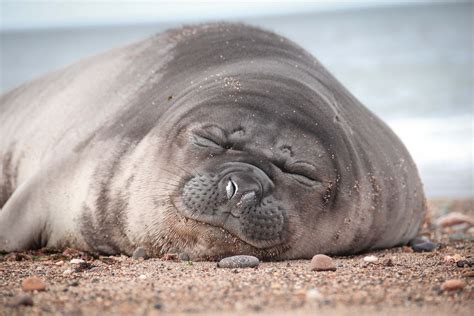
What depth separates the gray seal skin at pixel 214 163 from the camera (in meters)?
4.84

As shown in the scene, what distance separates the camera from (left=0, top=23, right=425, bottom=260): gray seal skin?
15.9ft

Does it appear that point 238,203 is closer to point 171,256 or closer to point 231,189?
point 231,189

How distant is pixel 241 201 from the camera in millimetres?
4609

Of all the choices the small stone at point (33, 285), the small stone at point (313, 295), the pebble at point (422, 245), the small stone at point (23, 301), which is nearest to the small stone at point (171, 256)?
→ the small stone at point (33, 285)

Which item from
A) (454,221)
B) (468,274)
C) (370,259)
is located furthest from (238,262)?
(454,221)

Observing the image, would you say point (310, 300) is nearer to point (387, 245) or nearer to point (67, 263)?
point (67, 263)

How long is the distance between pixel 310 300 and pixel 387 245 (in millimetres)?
2688

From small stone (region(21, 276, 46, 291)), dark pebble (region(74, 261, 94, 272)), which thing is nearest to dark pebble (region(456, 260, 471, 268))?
dark pebble (region(74, 261, 94, 272))

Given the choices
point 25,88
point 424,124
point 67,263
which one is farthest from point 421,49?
point 67,263

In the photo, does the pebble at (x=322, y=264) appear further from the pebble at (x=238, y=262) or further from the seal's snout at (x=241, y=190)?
the seal's snout at (x=241, y=190)

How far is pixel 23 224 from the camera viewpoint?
5.75 metres

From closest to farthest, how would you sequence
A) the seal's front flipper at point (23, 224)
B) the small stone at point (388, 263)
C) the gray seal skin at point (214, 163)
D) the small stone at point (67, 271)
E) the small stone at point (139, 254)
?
the small stone at point (67, 271) < the gray seal skin at point (214, 163) < the small stone at point (388, 263) < the small stone at point (139, 254) < the seal's front flipper at point (23, 224)

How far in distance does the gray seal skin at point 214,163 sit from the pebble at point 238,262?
0.33 ft

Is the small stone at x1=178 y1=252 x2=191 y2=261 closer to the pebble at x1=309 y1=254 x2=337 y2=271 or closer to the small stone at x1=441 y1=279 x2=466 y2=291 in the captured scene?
the pebble at x1=309 y1=254 x2=337 y2=271
